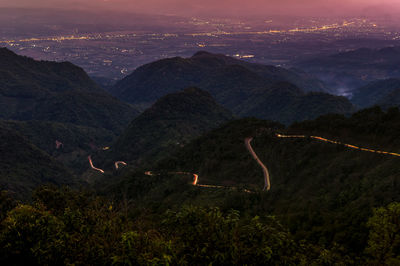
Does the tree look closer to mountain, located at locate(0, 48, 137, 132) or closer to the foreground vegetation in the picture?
the foreground vegetation

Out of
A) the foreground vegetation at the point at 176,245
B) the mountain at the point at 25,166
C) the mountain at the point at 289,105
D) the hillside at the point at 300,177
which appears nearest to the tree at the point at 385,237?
the foreground vegetation at the point at 176,245

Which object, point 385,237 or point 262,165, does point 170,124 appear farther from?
point 385,237

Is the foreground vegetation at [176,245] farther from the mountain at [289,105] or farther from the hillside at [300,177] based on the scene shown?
the mountain at [289,105]

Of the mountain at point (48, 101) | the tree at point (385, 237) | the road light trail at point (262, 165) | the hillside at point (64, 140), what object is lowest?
the hillside at point (64, 140)

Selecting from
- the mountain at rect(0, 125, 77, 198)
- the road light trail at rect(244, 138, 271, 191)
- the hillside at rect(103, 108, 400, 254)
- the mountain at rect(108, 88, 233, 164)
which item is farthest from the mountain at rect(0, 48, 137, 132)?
the road light trail at rect(244, 138, 271, 191)

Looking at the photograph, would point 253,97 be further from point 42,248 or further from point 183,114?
point 42,248

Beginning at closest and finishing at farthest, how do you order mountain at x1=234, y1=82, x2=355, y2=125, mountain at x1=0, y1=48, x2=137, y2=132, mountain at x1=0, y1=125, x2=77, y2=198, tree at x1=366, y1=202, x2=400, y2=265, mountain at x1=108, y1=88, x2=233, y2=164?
tree at x1=366, y1=202, x2=400, y2=265 < mountain at x1=0, y1=125, x2=77, y2=198 < mountain at x1=108, y1=88, x2=233, y2=164 < mountain at x1=234, y1=82, x2=355, y2=125 < mountain at x1=0, y1=48, x2=137, y2=132
